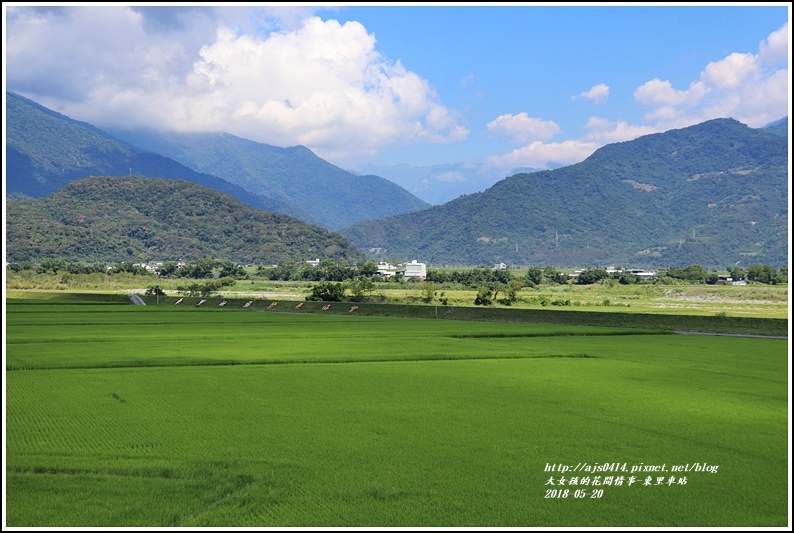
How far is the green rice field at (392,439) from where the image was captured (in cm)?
894

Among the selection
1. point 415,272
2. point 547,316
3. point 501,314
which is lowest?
point 501,314

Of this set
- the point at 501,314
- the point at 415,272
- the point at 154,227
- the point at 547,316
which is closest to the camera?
the point at 547,316

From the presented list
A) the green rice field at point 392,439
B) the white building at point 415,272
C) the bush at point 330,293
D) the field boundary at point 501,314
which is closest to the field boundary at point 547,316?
the field boundary at point 501,314

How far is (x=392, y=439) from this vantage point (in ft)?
41.2

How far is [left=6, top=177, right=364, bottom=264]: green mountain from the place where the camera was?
435 ft

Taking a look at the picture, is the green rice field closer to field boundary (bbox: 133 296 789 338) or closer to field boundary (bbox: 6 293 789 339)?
field boundary (bbox: 133 296 789 338)

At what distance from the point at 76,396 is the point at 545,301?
47.4 m

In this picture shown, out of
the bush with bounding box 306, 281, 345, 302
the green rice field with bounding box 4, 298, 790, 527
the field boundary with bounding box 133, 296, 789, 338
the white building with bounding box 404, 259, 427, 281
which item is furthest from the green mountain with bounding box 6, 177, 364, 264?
the green rice field with bounding box 4, 298, 790, 527

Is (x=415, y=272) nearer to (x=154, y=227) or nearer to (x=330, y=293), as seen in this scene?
(x=330, y=293)

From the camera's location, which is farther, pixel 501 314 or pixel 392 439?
pixel 501 314

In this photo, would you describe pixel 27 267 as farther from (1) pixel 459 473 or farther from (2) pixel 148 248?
(1) pixel 459 473

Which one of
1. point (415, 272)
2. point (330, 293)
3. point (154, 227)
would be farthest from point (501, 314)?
point (154, 227)

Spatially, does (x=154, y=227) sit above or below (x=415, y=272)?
above

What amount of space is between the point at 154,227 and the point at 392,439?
509 ft
